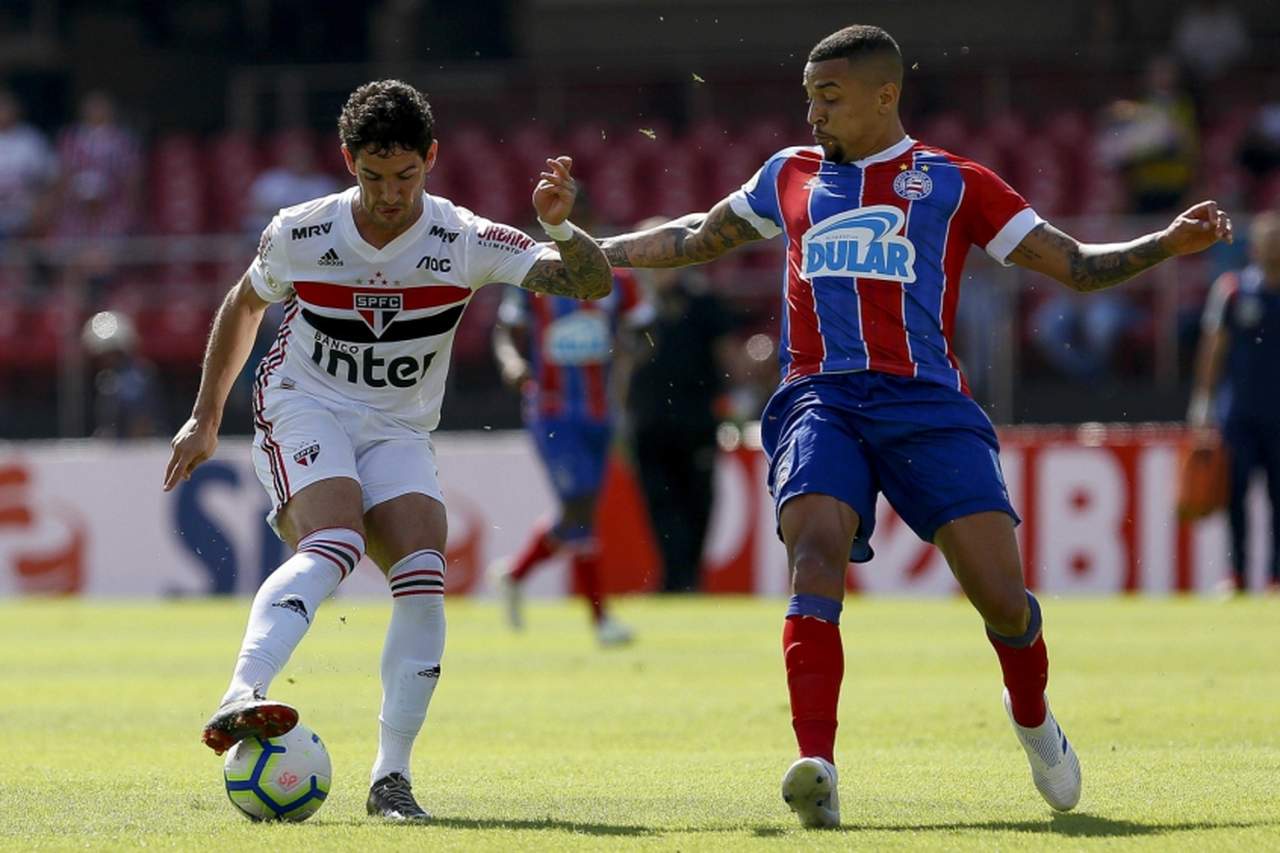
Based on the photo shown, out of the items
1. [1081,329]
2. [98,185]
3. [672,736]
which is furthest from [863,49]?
[98,185]

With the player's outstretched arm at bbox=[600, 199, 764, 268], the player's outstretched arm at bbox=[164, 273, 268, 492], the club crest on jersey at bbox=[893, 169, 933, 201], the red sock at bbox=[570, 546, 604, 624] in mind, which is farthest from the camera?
the red sock at bbox=[570, 546, 604, 624]

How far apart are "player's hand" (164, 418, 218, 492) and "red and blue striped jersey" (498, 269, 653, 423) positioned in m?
7.38

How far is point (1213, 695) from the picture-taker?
1034 cm

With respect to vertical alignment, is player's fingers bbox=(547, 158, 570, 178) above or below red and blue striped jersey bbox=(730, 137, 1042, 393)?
above

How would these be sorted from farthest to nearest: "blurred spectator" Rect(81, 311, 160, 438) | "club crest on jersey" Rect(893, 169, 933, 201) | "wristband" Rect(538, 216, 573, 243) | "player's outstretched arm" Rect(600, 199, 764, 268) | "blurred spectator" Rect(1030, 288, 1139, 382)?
"blurred spectator" Rect(81, 311, 160, 438) → "blurred spectator" Rect(1030, 288, 1139, 382) → "player's outstretched arm" Rect(600, 199, 764, 268) → "club crest on jersey" Rect(893, 169, 933, 201) → "wristband" Rect(538, 216, 573, 243)

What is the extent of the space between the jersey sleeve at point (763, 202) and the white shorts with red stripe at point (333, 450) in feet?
4.00

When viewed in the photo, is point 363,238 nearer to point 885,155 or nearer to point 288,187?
point 885,155

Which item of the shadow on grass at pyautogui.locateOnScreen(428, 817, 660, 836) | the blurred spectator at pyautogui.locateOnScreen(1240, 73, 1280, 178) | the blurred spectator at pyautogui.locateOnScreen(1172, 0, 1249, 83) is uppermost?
the blurred spectator at pyautogui.locateOnScreen(1172, 0, 1249, 83)

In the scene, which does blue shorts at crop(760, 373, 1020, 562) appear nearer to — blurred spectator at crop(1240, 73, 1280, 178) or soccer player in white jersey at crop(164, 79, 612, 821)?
soccer player in white jersey at crop(164, 79, 612, 821)

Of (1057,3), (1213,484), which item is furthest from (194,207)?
(1213,484)

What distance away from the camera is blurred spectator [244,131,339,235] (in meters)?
22.5

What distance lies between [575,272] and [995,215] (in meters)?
1.25

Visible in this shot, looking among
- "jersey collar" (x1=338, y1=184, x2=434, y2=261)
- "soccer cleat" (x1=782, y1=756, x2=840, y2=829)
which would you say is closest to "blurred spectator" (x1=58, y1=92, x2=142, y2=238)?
"jersey collar" (x1=338, y1=184, x2=434, y2=261)

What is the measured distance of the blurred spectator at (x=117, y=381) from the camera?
20672 mm
